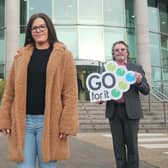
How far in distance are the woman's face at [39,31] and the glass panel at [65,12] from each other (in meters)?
25.1

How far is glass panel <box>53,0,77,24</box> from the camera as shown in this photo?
28.8m

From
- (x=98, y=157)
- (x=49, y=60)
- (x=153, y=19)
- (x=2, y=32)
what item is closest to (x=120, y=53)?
(x=49, y=60)

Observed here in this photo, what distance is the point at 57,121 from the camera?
12.2 ft

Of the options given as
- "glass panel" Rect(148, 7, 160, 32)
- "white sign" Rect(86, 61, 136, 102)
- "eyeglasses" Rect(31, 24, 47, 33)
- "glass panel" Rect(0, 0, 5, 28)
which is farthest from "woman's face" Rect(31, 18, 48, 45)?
"glass panel" Rect(148, 7, 160, 32)

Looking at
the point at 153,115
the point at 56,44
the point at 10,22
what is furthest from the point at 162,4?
the point at 56,44

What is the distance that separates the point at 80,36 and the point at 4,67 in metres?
5.23

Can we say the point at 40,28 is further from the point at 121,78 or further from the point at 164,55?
the point at 164,55

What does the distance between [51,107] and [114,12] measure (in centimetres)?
2687

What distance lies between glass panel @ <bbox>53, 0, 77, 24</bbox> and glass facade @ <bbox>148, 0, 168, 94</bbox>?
246 inches

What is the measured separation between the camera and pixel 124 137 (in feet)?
17.7

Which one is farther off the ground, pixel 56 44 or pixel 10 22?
pixel 10 22

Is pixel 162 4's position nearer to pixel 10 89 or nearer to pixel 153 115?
pixel 153 115

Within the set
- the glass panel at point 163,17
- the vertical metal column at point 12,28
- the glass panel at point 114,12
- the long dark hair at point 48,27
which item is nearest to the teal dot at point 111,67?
the long dark hair at point 48,27

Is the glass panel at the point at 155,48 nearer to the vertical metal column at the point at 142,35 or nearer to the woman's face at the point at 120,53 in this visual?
the vertical metal column at the point at 142,35
